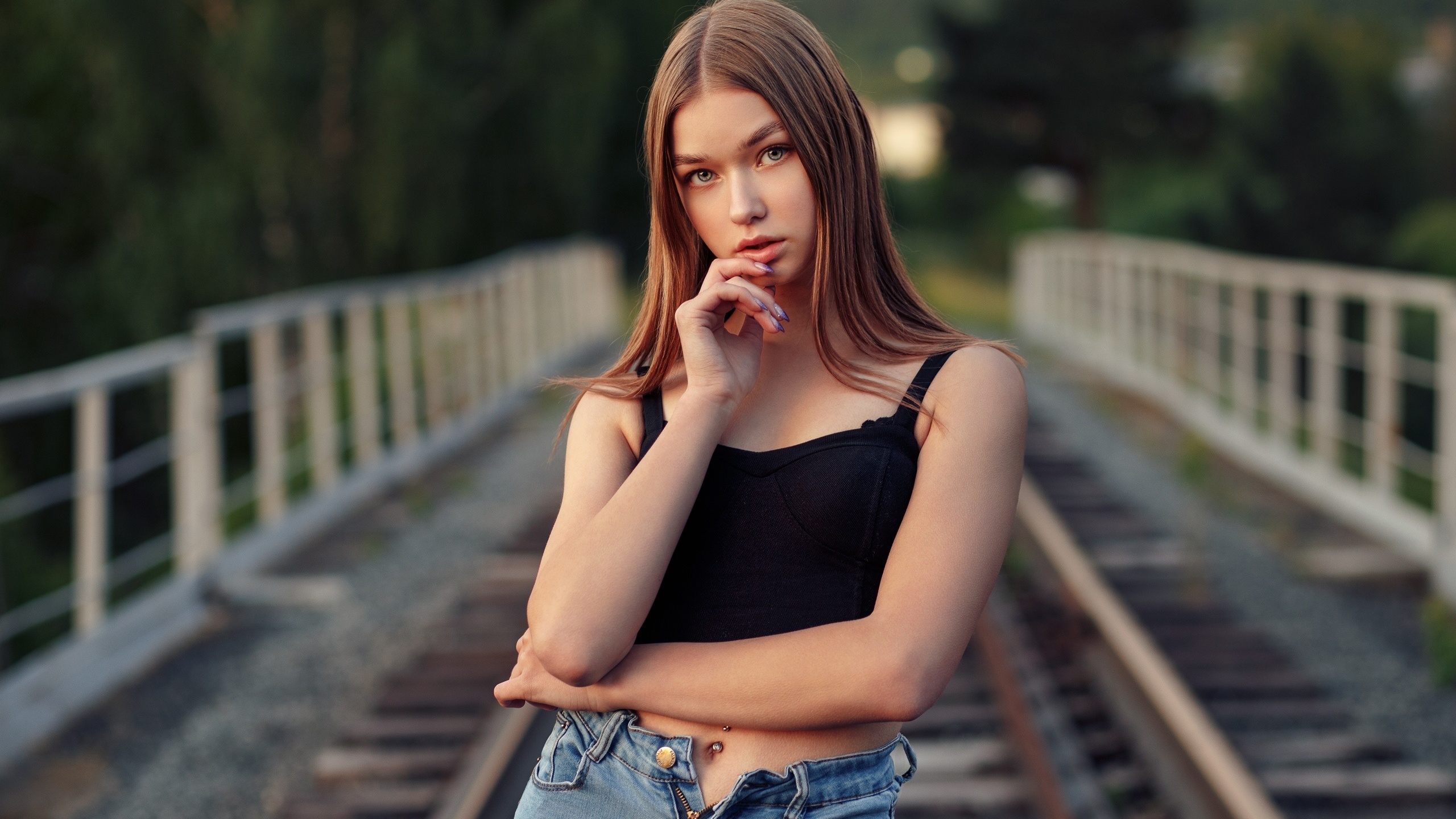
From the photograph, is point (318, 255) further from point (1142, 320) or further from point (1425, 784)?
point (1425, 784)

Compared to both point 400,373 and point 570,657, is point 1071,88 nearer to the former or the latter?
point 400,373

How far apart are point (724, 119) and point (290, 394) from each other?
711 cm

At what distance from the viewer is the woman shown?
1.50m

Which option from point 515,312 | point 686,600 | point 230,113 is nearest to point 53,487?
point 686,600

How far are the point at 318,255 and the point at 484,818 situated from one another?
44.3ft

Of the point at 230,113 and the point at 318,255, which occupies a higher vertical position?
the point at 230,113

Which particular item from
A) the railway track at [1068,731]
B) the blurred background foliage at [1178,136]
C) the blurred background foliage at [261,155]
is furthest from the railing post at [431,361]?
the blurred background foliage at [1178,136]

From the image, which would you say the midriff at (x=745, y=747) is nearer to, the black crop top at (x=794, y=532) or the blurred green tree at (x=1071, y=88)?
the black crop top at (x=794, y=532)

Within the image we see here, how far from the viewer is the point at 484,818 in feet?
10.9

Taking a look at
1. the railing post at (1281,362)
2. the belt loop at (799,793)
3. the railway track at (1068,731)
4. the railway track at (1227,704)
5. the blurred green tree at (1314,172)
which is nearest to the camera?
the belt loop at (799,793)

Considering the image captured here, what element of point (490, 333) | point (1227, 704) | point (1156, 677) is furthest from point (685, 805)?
point (490, 333)

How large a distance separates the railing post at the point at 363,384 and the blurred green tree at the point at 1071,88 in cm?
3611

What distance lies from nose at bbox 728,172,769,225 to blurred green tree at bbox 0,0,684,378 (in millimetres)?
14059

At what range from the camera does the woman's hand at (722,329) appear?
1.56m
